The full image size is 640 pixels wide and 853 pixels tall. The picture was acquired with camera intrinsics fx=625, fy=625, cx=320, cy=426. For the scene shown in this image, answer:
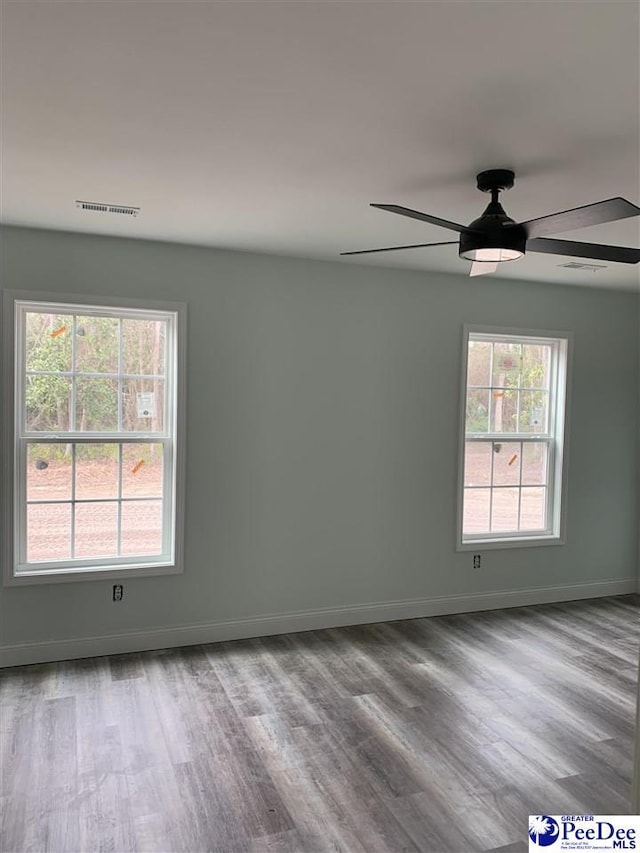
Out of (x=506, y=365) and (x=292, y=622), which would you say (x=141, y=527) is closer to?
(x=292, y=622)

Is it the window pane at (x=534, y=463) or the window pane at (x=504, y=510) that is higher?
the window pane at (x=534, y=463)

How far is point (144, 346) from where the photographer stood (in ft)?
13.4

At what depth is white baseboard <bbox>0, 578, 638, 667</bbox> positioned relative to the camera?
3828 mm

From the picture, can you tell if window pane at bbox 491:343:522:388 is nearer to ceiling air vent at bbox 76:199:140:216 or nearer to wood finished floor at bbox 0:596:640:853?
wood finished floor at bbox 0:596:640:853

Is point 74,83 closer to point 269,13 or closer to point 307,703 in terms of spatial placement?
point 269,13

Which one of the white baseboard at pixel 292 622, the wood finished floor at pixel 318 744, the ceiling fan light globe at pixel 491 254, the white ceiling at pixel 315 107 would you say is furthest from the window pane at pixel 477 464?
the ceiling fan light globe at pixel 491 254

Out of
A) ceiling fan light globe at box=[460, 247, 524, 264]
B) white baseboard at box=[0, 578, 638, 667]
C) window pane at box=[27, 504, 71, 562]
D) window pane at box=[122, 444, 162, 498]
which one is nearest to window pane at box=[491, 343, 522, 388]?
white baseboard at box=[0, 578, 638, 667]

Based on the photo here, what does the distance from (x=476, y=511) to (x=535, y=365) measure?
135 cm

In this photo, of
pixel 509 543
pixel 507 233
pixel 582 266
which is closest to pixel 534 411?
pixel 509 543

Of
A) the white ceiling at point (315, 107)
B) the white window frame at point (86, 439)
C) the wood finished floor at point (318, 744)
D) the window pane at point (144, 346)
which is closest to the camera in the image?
the white ceiling at point (315, 107)

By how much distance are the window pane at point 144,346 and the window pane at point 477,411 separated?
2.42 metres

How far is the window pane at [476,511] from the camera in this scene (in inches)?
198
